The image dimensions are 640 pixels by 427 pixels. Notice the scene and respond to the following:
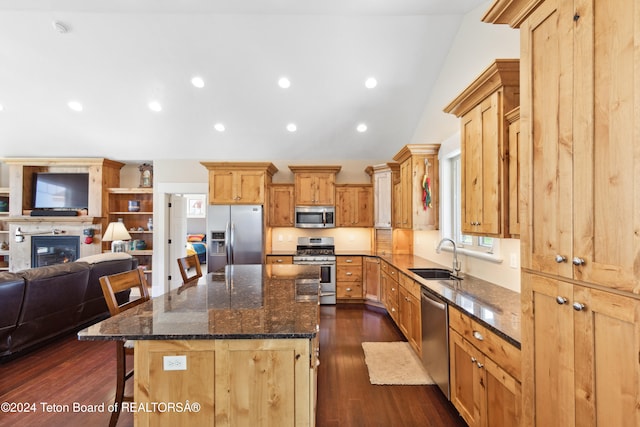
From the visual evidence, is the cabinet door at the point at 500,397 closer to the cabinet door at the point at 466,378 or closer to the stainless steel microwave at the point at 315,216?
the cabinet door at the point at 466,378

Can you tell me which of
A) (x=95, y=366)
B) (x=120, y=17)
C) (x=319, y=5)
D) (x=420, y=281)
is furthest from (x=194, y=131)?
(x=420, y=281)

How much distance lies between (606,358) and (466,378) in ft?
4.01

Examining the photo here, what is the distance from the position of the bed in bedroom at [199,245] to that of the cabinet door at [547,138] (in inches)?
371

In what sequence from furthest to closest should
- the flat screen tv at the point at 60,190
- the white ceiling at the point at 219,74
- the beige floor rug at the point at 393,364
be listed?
the flat screen tv at the point at 60,190 → the white ceiling at the point at 219,74 → the beige floor rug at the point at 393,364

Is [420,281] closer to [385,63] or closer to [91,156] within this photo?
[385,63]

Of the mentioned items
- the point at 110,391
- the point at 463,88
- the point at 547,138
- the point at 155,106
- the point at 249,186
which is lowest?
the point at 110,391

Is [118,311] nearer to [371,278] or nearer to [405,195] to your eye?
[405,195]

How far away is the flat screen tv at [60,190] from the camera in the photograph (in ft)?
19.7

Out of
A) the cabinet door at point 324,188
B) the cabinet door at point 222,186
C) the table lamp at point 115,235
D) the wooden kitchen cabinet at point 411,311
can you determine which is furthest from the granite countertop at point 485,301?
the table lamp at point 115,235

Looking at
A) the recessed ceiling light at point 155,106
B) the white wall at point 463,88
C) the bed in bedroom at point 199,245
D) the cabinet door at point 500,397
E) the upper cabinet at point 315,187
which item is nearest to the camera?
the cabinet door at point 500,397

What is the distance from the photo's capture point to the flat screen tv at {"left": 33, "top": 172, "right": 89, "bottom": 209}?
601cm

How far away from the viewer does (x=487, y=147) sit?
2.26 m

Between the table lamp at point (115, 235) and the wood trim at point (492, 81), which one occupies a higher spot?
the wood trim at point (492, 81)

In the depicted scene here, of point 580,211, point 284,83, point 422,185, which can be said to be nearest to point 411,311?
point 422,185
